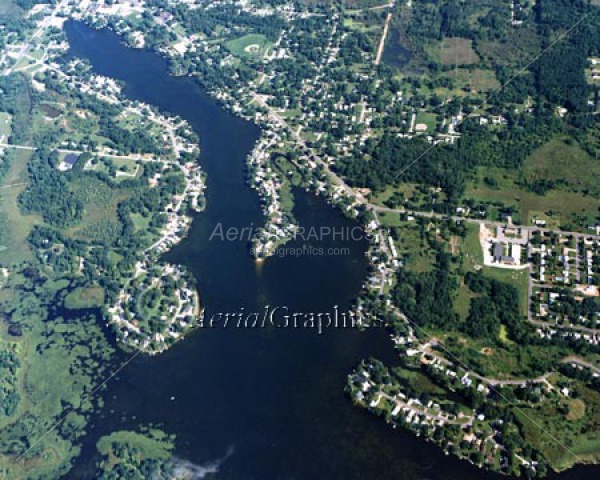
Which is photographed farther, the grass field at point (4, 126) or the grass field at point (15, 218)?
the grass field at point (4, 126)

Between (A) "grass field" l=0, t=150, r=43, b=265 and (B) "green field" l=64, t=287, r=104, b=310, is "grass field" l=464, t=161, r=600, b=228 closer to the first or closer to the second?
(B) "green field" l=64, t=287, r=104, b=310

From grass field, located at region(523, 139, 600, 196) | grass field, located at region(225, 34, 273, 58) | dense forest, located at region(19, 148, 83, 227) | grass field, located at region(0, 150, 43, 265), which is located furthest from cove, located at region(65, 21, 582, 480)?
grass field, located at region(225, 34, 273, 58)

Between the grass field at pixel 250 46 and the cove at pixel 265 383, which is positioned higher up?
the grass field at pixel 250 46

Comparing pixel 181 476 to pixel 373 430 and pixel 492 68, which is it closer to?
pixel 373 430

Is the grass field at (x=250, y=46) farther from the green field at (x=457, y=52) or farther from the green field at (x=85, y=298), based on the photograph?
the green field at (x=85, y=298)

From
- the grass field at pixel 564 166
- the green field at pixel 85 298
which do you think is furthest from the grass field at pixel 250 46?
the green field at pixel 85 298

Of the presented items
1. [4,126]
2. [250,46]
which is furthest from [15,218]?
[250,46]

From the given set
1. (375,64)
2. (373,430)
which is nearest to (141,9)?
(375,64)
